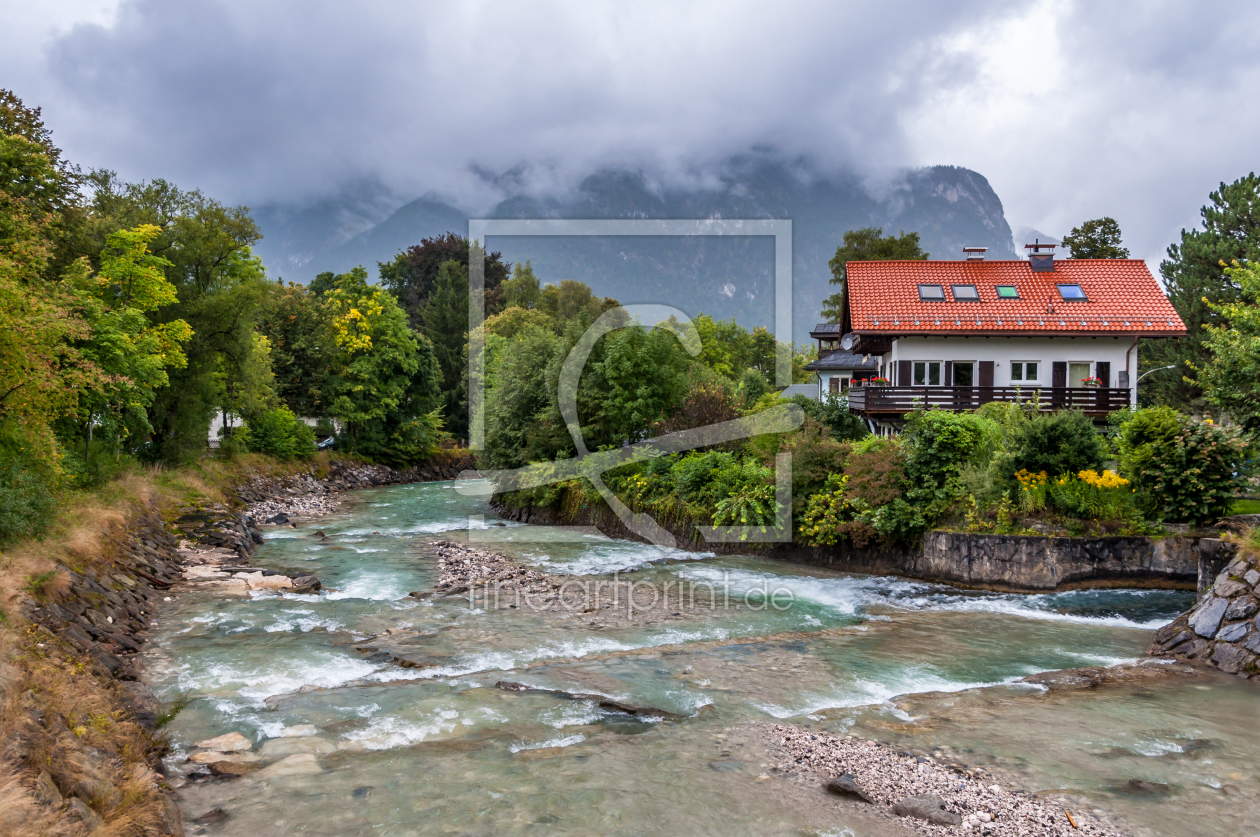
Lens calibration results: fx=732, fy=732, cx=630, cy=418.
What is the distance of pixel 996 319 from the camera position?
1144 inches

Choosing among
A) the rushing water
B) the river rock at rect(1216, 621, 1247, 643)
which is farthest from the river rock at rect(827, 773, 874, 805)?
the river rock at rect(1216, 621, 1247, 643)

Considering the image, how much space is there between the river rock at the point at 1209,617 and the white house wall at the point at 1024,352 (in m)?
17.8

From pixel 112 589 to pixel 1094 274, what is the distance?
3572 cm

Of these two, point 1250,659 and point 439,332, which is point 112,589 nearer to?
point 1250,659

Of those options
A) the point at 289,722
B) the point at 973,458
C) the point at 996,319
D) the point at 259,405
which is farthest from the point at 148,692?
the point at 259,405

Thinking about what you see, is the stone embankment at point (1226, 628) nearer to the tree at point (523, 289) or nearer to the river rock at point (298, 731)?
the river rock at point (298, 731)

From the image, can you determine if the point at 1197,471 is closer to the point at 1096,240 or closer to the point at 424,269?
the point at 1096,240

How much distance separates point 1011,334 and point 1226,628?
19.1 metres

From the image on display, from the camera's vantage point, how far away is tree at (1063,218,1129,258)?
48.0 metres

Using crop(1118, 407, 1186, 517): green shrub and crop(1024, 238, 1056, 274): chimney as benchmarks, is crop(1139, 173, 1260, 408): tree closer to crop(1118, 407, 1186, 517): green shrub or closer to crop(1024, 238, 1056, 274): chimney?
crop(1024, 238, 1056, 274): chimney

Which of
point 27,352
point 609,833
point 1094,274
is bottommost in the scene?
point 609,833

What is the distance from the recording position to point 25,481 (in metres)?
13.6

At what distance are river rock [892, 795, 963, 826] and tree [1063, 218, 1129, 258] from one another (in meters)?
50.3

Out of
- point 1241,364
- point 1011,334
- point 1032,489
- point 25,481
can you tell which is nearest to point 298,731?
point 25,481
